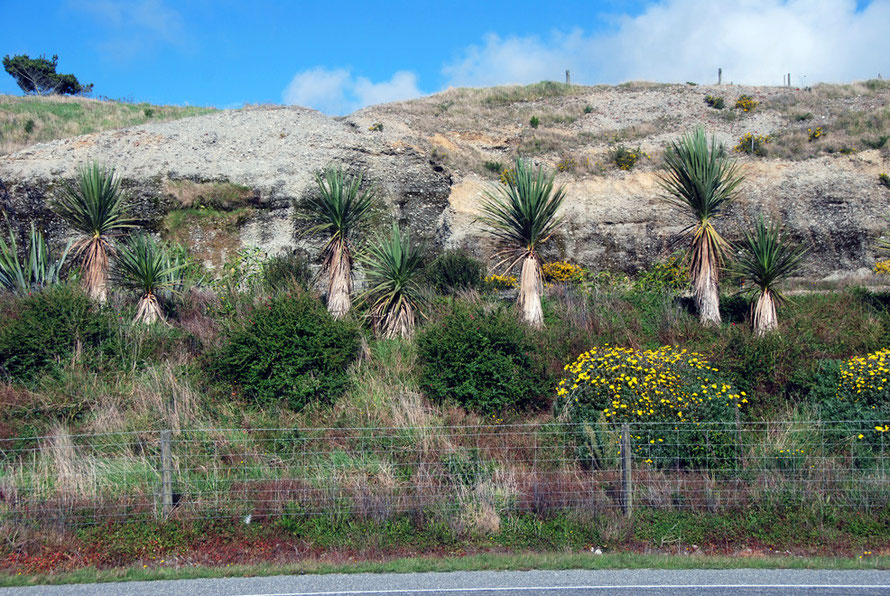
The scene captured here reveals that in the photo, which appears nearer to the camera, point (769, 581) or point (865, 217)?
point (769, 581)

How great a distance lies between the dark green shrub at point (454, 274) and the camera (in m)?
18.6

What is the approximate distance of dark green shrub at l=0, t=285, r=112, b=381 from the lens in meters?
14.2

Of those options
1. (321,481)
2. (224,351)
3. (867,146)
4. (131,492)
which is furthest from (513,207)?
(867,146)

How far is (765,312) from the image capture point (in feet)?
52.6

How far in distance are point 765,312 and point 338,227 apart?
9959 millimetres

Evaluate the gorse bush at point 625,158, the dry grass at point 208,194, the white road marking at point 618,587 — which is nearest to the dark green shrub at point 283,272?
the dry grass at point 208,194

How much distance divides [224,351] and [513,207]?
716 cm

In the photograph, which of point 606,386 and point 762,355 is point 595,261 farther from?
point 606,386

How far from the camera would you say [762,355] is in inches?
540

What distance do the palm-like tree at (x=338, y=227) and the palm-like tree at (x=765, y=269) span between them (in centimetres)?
904

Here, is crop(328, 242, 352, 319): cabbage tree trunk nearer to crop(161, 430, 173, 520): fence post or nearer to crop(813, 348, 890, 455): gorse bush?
crop(161, 430, 173, 520): fence post

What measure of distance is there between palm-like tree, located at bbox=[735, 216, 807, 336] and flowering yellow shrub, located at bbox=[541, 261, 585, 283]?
550 cm

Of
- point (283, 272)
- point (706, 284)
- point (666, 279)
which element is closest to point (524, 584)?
point (706, 284)

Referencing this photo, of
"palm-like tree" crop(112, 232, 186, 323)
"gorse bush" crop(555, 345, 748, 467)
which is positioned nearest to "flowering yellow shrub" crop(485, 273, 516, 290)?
"gorse bush" crop(555, 345, 748, 467)
